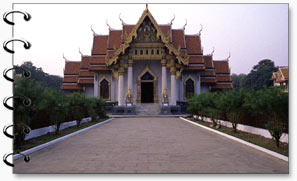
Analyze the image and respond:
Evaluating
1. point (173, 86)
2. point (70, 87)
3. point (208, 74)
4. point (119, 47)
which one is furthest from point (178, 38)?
point (70, 87)

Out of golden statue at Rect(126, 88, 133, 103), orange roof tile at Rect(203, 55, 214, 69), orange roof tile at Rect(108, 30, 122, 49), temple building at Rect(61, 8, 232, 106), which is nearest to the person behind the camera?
golden statue at Rect(126, 88, 133, 103)

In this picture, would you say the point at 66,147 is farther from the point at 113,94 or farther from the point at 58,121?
the point at 113,94

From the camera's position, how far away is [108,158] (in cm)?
586

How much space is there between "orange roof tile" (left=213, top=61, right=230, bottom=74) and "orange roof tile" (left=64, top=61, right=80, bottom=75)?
44.1 ft

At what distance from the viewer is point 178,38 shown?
27281 mm

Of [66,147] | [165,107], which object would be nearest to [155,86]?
[165,107]

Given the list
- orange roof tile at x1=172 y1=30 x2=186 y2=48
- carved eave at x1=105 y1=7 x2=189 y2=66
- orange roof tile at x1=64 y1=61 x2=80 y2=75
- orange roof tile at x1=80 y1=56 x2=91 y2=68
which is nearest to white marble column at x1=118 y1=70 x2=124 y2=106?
carved eave at x1=105 y1=7 x2=189 y2=66

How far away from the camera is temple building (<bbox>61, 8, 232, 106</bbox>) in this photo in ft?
76.6

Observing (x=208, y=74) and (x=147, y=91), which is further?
(x=208, y=74)

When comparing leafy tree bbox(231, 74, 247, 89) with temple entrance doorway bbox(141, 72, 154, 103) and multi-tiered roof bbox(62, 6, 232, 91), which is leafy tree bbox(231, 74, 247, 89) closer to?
multi-tiered roof bbox(62, 6, 232, 91)

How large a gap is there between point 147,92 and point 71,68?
8.06 meters

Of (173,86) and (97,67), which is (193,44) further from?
(97,67)

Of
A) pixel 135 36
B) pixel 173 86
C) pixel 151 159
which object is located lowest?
pixel 151 159

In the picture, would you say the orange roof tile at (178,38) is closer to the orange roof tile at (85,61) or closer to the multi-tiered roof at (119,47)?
the multi-tiered roof at (119,47)
